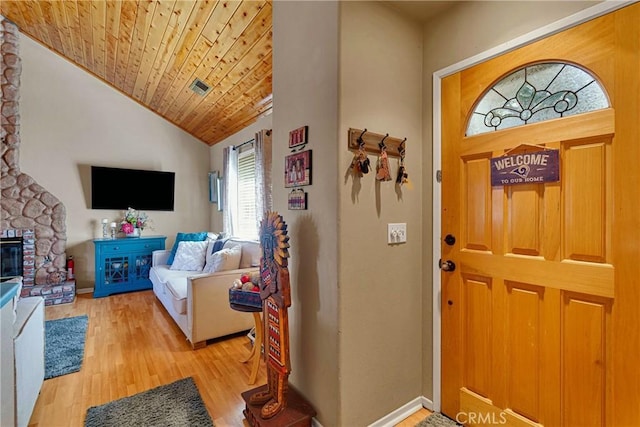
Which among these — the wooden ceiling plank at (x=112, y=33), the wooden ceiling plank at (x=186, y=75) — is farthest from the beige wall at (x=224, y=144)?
the wooden ceiling plank at (x=112, y=33)

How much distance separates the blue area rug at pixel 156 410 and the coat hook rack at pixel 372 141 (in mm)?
1863

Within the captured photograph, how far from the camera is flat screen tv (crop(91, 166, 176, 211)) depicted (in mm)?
4582

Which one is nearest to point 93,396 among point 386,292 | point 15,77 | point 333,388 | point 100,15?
point 333,388

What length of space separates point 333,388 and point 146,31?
3687 mm

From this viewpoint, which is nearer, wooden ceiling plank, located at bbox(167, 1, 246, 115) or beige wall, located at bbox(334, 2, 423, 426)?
beige wall, located at bbox(334, 2, 423, 426)

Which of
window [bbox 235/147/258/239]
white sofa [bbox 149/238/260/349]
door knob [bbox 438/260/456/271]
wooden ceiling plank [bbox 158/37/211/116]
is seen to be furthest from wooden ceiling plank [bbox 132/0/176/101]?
door knob [bbox 438/260/456/271]

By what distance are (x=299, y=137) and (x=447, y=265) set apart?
1193 millimetres

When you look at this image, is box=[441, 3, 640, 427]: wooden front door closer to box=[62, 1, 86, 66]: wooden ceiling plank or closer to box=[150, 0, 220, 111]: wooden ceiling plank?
box=[150, 0, 220, 111]: wooden ceiling plank

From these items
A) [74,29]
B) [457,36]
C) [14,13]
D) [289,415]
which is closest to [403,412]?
[289,415]

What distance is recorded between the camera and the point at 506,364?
1.57 metres

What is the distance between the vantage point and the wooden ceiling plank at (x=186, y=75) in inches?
116

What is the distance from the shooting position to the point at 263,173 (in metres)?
3.59

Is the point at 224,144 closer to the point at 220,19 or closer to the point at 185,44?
the point at 185,44

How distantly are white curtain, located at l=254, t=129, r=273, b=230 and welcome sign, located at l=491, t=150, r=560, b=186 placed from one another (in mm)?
2454
